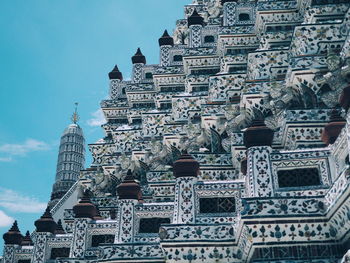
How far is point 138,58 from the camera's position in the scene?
130 ft

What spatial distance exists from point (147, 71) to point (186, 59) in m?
8.06

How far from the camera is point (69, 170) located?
185ft

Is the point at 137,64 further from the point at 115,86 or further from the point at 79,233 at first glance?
the point at 79,233

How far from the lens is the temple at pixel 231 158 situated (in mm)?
10188

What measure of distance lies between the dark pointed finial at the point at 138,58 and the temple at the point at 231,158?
2.71 m

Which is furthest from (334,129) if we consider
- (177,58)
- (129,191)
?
(177,58)

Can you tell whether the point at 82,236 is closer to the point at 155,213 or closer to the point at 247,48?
the point at 155,213

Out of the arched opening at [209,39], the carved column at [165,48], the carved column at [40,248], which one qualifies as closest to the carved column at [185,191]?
the carved column at [40,248]

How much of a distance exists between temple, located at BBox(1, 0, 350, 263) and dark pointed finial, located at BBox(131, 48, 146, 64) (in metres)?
2.71

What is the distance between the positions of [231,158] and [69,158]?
3990cm

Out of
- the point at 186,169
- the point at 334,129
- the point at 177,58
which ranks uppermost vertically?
the point at 177,58

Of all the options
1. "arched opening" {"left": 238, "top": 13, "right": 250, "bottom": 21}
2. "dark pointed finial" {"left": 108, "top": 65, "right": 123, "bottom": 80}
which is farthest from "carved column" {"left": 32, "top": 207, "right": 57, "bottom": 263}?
"dark pointed finial" {"left": 108, "top": 65, "right": 123, "bottom": 80}

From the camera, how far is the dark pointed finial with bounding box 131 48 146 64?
129ft

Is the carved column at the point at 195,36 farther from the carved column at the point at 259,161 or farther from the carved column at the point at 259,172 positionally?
the carved column at the point at 259,172
